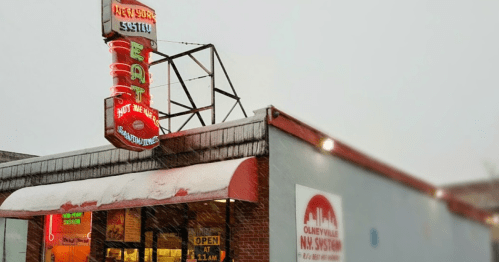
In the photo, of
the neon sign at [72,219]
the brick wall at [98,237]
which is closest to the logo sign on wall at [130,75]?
the brick wall at [98,237]

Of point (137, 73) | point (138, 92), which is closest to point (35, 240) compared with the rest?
point (138, 92)

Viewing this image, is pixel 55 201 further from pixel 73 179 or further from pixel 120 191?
pixel 120 191

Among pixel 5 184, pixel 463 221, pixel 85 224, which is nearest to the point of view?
pixel 85 224

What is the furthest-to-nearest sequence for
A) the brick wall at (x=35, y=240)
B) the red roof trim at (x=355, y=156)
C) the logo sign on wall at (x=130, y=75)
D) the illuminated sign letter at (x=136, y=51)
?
the brick wall at (x=35, y=240)
the illuminated sign letter at (x=136, y=51)
the red roof trim at (x=355, y=156)
the logo sign on wall at (x=130, y=75)

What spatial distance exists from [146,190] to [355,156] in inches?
234

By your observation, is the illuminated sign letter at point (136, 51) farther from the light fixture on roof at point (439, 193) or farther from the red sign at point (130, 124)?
the light fixture on roof at point (439, 193)

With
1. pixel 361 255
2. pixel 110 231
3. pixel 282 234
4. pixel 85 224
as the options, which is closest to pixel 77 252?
pixel 85 224

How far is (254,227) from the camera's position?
32.1 feet

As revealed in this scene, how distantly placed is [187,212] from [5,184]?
7.64 metres

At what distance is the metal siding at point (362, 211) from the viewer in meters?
10.1

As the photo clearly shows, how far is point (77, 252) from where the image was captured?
556 inches

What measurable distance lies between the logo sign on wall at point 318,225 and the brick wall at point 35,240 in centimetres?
842

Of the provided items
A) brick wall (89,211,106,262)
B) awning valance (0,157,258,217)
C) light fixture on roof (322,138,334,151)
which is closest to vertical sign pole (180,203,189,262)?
awning valance (0,157,258,217)

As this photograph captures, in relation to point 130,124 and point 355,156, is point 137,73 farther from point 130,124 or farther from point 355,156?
point 355,156
